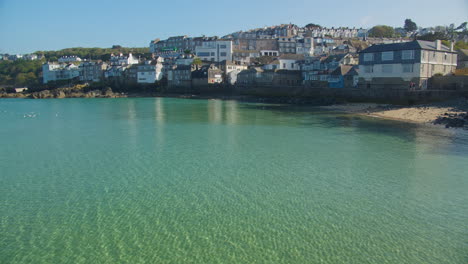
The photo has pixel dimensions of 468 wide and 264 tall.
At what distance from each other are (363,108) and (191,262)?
31.2 metres

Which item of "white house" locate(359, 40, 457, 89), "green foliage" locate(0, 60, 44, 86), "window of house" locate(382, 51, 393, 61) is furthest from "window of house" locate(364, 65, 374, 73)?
"green foliage" locate(0, 60, 44, 86)

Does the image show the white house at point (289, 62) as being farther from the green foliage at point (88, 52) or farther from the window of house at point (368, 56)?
the green foliage at point (88, 52)

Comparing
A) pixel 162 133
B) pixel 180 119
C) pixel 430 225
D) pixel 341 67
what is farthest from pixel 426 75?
pixel 430 225

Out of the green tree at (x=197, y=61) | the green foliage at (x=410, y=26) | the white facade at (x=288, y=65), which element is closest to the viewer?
the white facade at (x=288, y=65)

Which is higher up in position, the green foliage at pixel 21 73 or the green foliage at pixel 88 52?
the green foliage at pixel 88 52

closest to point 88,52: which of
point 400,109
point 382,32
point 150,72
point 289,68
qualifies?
point 150,72

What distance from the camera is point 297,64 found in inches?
2438

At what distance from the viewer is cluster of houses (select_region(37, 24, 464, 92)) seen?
3499 cm

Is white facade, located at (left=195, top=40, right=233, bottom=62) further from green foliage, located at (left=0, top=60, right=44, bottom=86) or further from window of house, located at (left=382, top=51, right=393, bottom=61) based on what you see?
green foliage, located at (left=0, top=60, right=44, bottom=86)

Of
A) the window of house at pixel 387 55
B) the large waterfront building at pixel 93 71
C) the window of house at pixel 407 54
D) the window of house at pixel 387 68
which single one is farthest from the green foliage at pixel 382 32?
the window of house at pixel 407 54

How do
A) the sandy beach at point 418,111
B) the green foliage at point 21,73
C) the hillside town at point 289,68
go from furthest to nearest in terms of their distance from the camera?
the green foliage at point 21,73 → the hillside town at point 289,68 → the sandy beach at point 418,111

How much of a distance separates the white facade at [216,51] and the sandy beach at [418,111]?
44408mm

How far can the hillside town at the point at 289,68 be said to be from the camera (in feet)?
113

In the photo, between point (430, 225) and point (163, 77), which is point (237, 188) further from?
point (163, 77)
